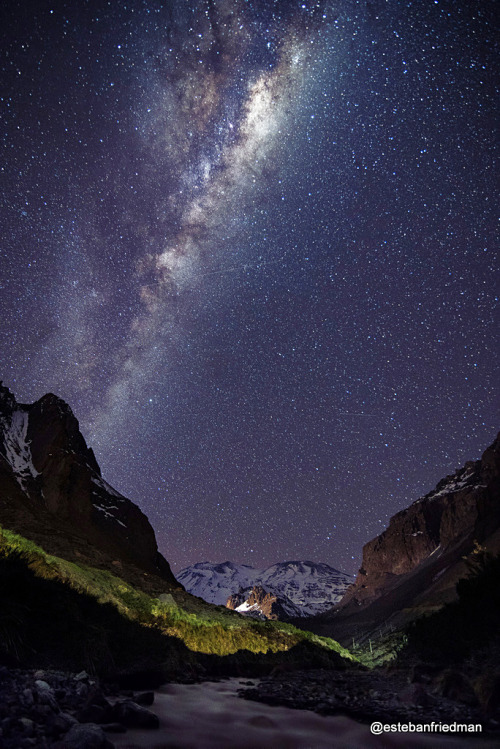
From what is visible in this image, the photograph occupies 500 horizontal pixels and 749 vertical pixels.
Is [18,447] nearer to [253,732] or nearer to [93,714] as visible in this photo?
[93,714]

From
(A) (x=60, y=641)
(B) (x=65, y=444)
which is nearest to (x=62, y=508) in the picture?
(B) (x=65, y=444)

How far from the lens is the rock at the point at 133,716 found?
8.28 metres

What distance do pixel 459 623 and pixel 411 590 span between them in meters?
122

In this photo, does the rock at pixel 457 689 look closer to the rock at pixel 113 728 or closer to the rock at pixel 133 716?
the rock at pixel 133 716

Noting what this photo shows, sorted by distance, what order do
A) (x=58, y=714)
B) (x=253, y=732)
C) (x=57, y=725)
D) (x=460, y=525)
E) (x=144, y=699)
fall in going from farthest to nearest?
1. (x=460, y=525)
2. (x=144, y=699)
3. (x=253, y=732)
4. (x=58, y=714)
5. (x=57, y=725)

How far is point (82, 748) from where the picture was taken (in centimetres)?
582

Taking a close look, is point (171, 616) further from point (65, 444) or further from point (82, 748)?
point (65, 444)


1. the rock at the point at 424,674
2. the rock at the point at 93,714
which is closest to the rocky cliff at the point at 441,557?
the rock at the point at 424,674

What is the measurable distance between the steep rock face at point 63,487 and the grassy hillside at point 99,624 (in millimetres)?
20917

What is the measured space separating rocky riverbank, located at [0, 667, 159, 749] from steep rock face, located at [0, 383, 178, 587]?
129 ft

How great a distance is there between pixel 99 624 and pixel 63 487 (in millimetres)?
59606

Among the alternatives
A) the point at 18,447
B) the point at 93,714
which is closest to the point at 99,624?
the point at 93,714

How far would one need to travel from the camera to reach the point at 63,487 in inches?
2685

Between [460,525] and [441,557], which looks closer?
[441,557]
